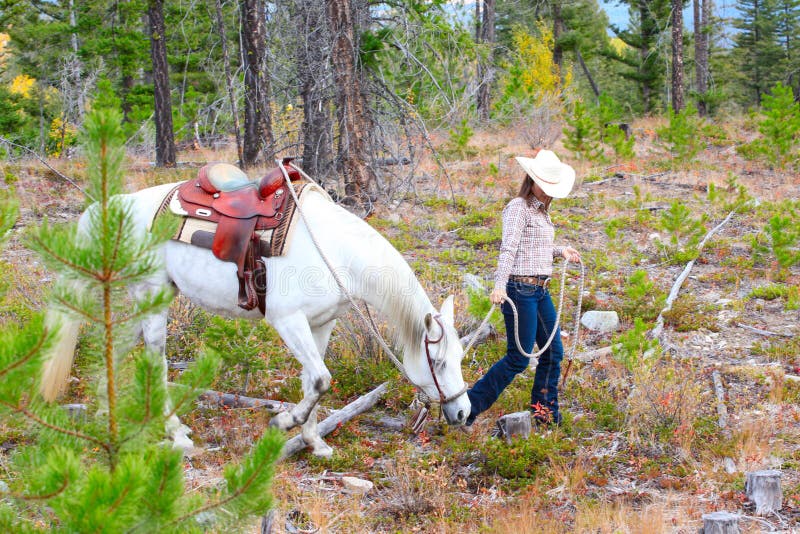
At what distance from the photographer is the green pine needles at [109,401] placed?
1.84 meters

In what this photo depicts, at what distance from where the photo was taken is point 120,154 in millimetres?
1944

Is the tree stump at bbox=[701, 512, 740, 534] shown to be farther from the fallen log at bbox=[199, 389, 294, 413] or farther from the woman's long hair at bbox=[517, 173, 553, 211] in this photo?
the fallen log at bbox=[199, 389, 294, 413]

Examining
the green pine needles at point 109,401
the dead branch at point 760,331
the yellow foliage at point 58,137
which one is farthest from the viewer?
the yellow foliage at point 58,137

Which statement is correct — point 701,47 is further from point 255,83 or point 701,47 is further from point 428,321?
point 428,321

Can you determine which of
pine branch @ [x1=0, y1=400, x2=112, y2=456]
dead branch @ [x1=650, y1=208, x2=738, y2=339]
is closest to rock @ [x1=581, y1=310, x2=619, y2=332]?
dead branch @ [x1=650, y1=208, x2=738, y2=339]

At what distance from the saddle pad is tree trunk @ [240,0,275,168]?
22.2 feet

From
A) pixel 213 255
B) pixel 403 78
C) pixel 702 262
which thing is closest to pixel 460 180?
pixel 403 78

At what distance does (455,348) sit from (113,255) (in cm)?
296

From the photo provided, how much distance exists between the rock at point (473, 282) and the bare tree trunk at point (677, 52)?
13652mm

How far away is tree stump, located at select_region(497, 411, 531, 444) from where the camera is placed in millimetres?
4980

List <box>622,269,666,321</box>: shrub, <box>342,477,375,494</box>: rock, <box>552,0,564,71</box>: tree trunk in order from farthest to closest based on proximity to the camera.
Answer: <box>552,0,564,71</box>: tree trunk → <box>622,269,666,321</box>: shrub → <box>342,477,375,494</box>: rock

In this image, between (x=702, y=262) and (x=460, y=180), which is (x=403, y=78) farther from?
(x=702, y=262)

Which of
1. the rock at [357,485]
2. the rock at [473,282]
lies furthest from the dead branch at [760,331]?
the rock at [357,485]

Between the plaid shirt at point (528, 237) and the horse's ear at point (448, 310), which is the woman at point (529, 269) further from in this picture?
the horse's ear at point (448, 310)
